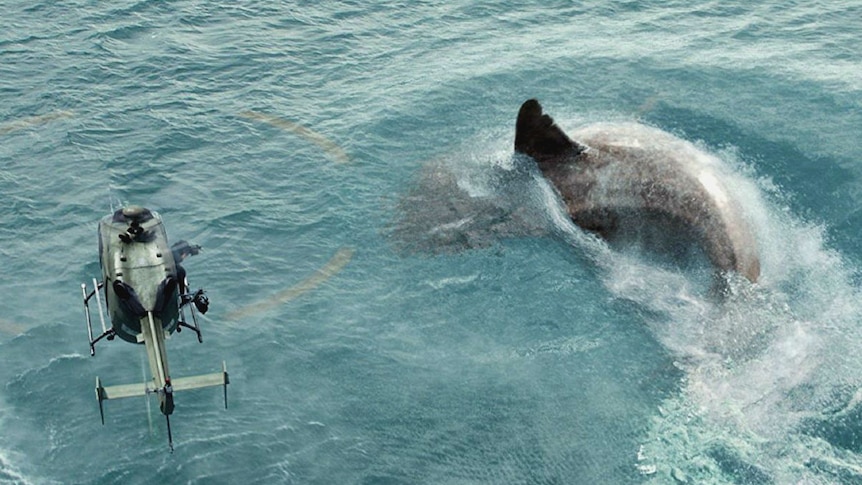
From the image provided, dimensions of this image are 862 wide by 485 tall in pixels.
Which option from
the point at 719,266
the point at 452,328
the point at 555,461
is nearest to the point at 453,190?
the point at 452,328

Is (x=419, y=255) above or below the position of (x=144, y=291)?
below

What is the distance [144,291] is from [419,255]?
841 cm

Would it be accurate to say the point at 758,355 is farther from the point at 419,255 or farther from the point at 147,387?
the point at 147,387

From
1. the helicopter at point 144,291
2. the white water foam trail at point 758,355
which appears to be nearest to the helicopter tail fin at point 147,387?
the helicopter at point 144,291

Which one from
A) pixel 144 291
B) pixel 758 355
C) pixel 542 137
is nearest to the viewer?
pixel 144 291

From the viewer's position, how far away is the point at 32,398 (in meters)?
18.2

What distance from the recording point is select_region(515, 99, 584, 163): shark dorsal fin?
2339 centimetres

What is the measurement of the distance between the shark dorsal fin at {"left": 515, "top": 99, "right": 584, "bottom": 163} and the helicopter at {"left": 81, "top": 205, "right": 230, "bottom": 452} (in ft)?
33.2

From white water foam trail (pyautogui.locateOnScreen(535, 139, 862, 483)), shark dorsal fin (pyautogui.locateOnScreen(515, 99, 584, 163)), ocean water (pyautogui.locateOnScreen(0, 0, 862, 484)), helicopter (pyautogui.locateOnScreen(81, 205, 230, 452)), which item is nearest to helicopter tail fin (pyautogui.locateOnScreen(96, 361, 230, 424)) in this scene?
helicopter (pyautogui.locateOnScreen(81, 205, 230, 452))

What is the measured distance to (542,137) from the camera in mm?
23719

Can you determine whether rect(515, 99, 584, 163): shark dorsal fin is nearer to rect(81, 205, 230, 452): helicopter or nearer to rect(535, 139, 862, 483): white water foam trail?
rect(535, 139, 862, 483): white water foam trail

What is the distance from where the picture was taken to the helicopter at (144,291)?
48.0ft

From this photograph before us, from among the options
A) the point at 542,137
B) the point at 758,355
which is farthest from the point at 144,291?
the point at 542,137

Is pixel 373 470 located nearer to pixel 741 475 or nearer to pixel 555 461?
pixel 555 461
